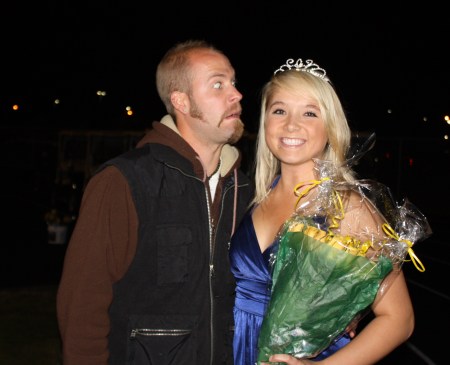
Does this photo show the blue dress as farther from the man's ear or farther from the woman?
the man's ear

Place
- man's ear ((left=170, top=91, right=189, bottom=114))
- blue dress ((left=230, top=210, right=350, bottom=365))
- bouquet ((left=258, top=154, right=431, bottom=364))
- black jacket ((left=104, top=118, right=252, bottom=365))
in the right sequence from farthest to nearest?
man's ear ((left=170, top=91, right=189, bottom=114)), blue dress ((left=230, top=210, right=350, bottom=365)), black jacket ((left=104, top=118, right=252, bottom=365)), bouquet ((left=258, top=154, right=431, bottom=364))

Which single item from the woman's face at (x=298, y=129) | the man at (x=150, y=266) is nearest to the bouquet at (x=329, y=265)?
the man at (x=150, y=266)

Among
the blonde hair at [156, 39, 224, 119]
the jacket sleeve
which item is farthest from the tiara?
the jacket sleeve

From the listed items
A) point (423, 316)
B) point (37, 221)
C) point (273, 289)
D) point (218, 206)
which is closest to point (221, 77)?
point (218, 206)

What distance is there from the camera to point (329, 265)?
201 cm

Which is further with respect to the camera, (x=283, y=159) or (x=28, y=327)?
(x=28, y=327)

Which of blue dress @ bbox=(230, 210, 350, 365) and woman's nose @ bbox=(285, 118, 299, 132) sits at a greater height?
woman's nose @ bbox=(285, 118, 299, 132)

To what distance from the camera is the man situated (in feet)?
7.97

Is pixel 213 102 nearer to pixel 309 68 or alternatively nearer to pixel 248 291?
pixel 309 68

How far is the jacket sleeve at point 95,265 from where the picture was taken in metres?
2.39

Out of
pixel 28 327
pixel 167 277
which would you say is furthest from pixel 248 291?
pixel 28 327

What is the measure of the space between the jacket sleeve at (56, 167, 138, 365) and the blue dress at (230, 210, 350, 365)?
0.69 meters

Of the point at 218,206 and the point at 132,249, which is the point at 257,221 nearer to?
the point at 218,206

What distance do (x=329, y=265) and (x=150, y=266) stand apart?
100 cm
